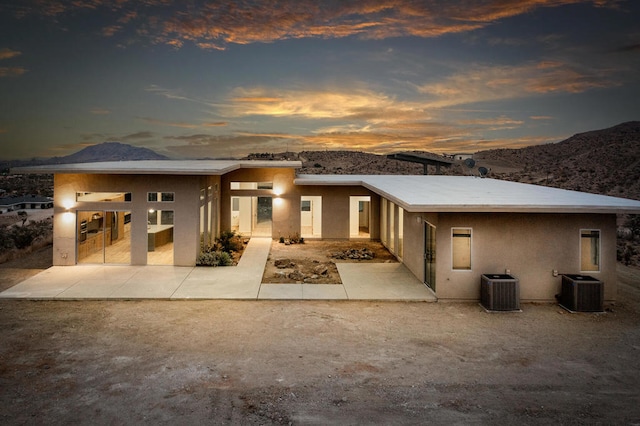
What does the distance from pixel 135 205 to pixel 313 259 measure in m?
6.14

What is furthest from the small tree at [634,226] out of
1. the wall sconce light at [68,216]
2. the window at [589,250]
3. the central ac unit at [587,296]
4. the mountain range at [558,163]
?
Result: the wall sconce light at [68,216]

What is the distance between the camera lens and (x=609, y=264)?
950 centimetres

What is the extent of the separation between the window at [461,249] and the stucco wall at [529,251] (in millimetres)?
115

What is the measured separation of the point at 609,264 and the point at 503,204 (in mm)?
3124

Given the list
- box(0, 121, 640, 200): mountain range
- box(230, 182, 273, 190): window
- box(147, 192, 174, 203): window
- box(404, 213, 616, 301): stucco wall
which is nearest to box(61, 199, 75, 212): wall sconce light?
box(147, 192, 174, 203): window

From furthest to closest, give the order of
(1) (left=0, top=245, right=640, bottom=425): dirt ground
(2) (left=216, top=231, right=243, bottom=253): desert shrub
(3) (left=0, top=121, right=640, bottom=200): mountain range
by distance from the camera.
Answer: (3) (left=0, top=121, right=640, bottom=200): mountain range → (2) (left=216, top=231, right=243, bottom=253): desert shrub → (1) (left=0, top=245, right=640, bottom=425): dirt ground

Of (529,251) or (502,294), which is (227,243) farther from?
(529,251)

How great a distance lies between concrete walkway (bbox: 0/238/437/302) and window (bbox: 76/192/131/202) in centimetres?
210

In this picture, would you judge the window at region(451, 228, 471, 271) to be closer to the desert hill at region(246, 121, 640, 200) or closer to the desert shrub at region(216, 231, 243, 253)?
the desert shrub at region(216, 231, 243, 253)

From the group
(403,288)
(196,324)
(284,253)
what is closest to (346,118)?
(284,253)

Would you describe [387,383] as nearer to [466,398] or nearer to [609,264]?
[466,398]

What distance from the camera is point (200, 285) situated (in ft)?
34.9

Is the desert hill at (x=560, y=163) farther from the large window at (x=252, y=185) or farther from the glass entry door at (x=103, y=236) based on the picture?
the glass entry door at (x=103, y=236)

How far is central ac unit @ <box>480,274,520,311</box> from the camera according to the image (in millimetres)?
8898
